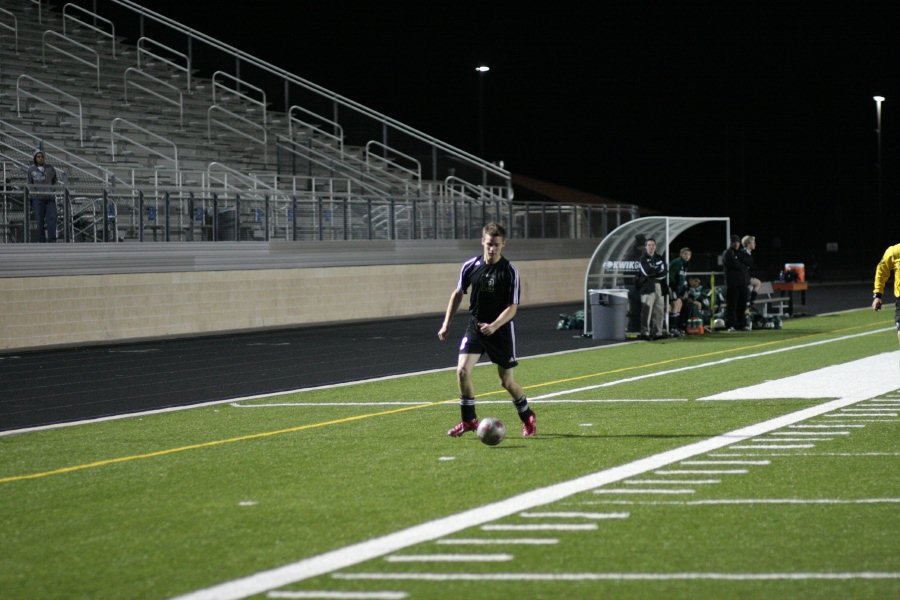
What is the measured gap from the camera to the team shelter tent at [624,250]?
2806cm

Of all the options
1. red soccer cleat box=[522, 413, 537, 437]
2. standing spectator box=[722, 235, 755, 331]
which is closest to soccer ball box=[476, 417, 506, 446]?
red soccer cleat box=[522, 413, 537, 437]

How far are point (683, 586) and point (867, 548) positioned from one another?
1.38 m

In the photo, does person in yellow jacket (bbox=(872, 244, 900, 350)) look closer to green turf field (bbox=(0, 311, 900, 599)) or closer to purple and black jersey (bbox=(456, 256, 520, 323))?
green turf field (bbox=(0, 311, 900, 599))

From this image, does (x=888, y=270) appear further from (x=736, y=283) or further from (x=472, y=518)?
(x=736, y=283)

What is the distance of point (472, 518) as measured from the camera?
8.59 metres

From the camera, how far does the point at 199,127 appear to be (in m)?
35.5

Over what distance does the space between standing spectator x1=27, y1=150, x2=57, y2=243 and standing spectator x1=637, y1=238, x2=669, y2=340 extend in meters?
10.9

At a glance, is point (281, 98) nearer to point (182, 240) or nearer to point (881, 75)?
point (182, 240)

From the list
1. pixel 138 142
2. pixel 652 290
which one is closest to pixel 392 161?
pixel 138 142

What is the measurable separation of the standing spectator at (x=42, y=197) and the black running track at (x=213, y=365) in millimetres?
2342

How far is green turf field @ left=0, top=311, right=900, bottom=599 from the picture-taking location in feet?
23.0

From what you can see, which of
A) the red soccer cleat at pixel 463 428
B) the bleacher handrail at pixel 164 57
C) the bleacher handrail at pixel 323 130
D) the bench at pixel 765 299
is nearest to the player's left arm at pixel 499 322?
the red soccer cleat at pixel 463 428

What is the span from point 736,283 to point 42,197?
13602 mm

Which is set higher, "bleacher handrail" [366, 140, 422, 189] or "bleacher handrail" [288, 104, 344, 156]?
"bleacher handrail" [288, 104, 344, 156]
